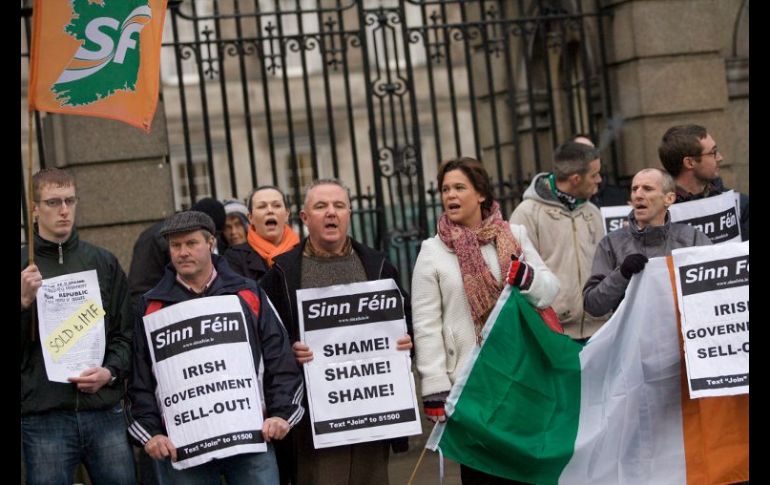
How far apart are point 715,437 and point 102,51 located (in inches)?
150

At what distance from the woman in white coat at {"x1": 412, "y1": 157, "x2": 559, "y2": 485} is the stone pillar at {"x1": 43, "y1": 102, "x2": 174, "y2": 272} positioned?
12.9 feet

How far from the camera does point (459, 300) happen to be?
686 cm

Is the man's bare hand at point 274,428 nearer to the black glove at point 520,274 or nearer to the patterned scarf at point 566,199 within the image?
the black glove at point 520,274

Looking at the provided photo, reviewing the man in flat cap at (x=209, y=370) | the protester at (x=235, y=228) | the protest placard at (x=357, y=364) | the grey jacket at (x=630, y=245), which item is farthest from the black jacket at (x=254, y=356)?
the protester at (x=235, y=228)

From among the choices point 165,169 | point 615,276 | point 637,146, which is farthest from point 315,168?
point 615,276

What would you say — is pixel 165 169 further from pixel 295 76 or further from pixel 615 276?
A: pixel 295 76

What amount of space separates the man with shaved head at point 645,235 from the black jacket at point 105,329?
98.8 inches

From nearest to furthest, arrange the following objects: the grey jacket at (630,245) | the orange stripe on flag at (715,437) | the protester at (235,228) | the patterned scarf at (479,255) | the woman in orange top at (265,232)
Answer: the patterned scarf at (479,255)
the orange stripe on flag at (715,437)
the grey jacket at (630,245)
the woman in orange top at (265,232)
the protester at (235,228)

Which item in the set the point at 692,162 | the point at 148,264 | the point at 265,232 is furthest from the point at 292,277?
the point at 692,162

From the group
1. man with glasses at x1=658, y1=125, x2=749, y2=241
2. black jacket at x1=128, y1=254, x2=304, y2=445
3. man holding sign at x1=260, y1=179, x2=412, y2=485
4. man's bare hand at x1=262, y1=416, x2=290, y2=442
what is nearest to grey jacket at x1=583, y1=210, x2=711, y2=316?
man with glasses at x1=658, y1=125, x2=749, y2=241

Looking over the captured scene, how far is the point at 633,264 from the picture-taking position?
23.4 ft

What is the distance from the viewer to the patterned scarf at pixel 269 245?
8039 millimetres

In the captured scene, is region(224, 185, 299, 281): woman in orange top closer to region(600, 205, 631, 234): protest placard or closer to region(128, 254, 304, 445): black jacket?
region(128, 254, 304, 445): black jacket

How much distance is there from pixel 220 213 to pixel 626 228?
9.15 feet
